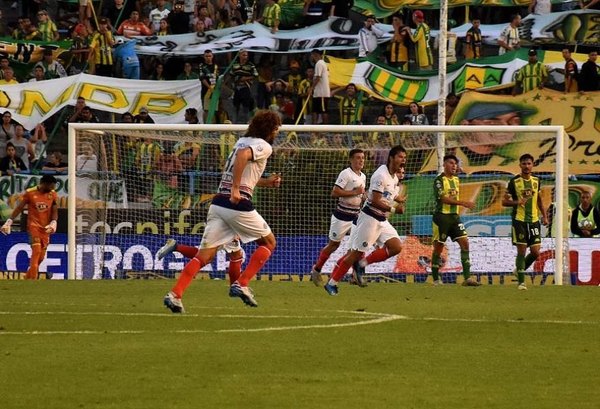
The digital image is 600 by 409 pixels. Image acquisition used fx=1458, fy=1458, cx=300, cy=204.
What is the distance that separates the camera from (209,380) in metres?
10.4

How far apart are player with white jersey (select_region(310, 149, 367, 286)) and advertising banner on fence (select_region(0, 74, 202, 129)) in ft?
33.5

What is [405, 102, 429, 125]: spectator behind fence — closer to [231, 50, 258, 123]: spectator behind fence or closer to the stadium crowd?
the stadium crowd

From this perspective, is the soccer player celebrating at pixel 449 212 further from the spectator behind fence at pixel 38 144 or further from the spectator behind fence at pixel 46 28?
the spectator behind fence at pixel 46 28

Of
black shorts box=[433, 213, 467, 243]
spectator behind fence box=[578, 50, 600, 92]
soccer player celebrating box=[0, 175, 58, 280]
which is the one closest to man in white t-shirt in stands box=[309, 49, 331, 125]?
spectator behind fence box=[578, 50, 600, 92]

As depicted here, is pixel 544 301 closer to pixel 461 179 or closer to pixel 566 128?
pixel 461 179

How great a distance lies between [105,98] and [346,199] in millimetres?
11216

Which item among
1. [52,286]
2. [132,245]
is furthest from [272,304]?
[132,245]

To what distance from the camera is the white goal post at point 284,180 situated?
26.4 meters

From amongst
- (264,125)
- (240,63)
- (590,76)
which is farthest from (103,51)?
(264,125)

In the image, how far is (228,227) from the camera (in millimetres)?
15531

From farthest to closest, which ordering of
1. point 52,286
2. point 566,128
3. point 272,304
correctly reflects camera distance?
point 566,128 < point 52,286 < point 272,304

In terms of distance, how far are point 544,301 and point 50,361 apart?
900 cm

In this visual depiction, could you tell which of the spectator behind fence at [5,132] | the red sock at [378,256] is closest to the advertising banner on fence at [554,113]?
the red sock at [378,256]

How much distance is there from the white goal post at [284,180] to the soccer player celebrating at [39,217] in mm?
512
